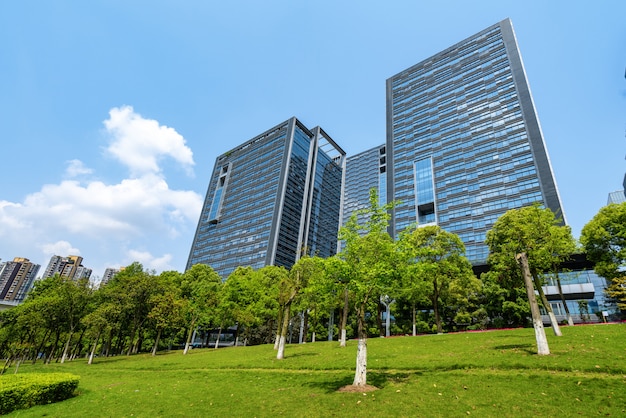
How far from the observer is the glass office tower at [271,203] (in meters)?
121

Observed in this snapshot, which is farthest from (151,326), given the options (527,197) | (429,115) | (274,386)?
(429,115)

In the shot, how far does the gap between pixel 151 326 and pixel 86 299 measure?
988cm

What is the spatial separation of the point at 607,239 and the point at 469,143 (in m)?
64.8

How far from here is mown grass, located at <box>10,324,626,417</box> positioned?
996 cm

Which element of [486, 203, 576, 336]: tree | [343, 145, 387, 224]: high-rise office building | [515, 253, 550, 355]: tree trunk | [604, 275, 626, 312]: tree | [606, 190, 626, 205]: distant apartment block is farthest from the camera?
[606, 190, 626, 205]: distant apartment block

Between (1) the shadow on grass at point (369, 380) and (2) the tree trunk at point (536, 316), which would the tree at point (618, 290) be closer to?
(2) the tree trunk at point (536, 316)

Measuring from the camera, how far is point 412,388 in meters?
12.4

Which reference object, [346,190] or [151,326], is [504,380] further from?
[346,190]

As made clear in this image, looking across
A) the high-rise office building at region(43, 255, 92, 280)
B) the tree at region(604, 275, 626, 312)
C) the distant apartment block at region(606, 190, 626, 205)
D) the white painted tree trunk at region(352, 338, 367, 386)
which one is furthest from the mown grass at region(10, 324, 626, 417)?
the distant apartment block at region(606, 190, 626, 205)

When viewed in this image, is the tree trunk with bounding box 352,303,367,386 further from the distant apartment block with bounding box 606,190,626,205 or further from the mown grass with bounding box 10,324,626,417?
the distant apartment block with bounding box 606,190,626,205

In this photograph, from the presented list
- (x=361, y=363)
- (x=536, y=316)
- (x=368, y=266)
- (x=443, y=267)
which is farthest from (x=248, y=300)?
(x=536, y=316)

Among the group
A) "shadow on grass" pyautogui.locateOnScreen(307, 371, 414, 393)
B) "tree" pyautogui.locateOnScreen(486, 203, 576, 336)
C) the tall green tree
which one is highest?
the tall green tree

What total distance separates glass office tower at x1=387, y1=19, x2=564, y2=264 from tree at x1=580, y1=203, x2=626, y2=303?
34776mm

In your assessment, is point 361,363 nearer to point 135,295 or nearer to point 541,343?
point 541,343
